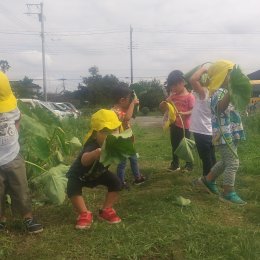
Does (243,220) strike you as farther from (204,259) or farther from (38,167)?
(38,167)

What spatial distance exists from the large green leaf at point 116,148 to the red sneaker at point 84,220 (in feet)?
1.58

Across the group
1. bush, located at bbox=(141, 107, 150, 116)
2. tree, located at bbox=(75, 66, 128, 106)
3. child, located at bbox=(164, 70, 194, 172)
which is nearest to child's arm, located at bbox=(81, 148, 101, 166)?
child, located at bbox=(164, 70, 194, 172)

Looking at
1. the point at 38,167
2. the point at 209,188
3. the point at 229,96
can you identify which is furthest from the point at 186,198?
the point at 38,167

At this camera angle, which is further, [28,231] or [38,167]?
[38,167]

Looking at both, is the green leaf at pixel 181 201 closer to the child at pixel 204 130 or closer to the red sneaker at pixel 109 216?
the red sneaker at pixel 109 216

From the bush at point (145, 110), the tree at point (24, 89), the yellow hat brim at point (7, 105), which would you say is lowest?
the bush at point (145, 110)

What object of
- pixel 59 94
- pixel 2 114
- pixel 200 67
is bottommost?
pixel 59 94

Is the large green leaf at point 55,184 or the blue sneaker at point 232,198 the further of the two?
the blue sneaker at point 232,198

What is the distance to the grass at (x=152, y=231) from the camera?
2.73 m

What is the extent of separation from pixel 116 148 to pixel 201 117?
1.75 metres

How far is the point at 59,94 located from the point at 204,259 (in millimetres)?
48951

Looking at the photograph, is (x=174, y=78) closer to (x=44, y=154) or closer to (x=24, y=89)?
(x=44, y=154)

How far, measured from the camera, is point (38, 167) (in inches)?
146

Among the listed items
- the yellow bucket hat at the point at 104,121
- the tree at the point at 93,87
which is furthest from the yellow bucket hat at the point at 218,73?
the tree at the point at 93,87
